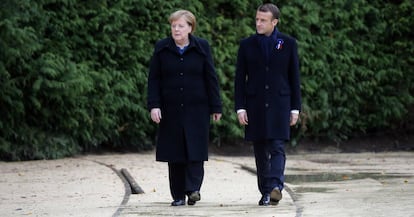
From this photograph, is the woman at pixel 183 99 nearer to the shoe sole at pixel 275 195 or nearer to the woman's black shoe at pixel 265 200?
the woman's black shoe at pixel 265 200

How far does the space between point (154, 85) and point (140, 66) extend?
19.7 ft

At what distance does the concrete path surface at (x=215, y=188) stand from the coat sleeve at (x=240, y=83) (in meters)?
0.87


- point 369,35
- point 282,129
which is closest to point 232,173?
point 282,129

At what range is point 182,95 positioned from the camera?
8.93 metres

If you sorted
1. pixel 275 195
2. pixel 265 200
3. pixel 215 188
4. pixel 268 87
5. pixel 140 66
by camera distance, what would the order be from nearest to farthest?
pixel 275 195 → pixel 265 200 → pixel 268 87 → pixel 215 188 → pixel 140 66

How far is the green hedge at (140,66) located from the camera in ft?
45.6

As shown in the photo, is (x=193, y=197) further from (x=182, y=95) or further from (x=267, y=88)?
(x=267, y=88)

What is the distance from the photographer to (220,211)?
8242 mm

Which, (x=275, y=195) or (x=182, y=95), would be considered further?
(x=182, y=95)

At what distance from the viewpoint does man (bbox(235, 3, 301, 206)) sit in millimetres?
8859

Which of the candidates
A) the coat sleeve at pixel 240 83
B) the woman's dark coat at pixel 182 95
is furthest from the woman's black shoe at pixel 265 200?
the coat sleeve at pixel 240 83

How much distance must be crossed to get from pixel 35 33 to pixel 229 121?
3.37 meters

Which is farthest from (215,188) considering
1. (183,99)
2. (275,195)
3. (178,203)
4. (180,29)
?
(180,29)

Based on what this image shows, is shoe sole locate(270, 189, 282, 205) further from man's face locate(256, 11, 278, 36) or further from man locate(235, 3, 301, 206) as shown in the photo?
man's face locate(256, 11, 278, 36)
